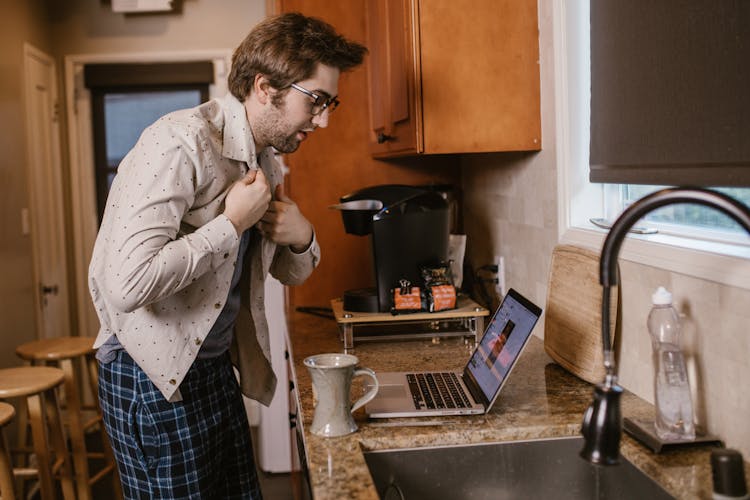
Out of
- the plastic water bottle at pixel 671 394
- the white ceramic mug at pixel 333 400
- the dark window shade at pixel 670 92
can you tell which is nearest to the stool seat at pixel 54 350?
the white ceramic mug at pixel 333 400

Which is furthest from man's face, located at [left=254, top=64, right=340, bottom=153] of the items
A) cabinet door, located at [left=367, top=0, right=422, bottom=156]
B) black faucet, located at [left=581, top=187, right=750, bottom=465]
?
black faucet, located at [left=581, top=187, right=750, bottom=465]

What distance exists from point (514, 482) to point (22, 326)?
126 inches

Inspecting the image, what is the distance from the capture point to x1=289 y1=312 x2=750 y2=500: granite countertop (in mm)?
1124

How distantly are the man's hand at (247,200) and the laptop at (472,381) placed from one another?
1.45 feet

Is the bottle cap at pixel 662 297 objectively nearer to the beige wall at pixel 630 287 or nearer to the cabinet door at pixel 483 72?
the beige wall at pixel 630 287

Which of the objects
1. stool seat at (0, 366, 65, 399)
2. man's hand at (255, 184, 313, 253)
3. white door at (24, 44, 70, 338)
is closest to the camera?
man's hand at (255, 184, 313, 253)

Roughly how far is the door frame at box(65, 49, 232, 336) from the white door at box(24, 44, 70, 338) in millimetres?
92

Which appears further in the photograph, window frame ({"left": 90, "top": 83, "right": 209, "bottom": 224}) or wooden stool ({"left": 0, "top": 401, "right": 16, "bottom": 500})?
window frame ({"left": 90, "top": 83, "right": 209, "bottom": 224})

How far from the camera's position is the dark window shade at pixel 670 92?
1.08m

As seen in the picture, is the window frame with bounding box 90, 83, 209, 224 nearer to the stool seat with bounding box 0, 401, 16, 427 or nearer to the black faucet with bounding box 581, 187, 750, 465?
the stool seat with bounding box 0, 401, 16, 427

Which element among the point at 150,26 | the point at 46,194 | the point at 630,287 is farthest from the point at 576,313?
the point at 150,26

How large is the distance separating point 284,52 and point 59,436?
1.99 meters

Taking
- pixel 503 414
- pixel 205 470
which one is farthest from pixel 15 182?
pixel 503 414

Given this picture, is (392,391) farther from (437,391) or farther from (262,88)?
(262,88)
